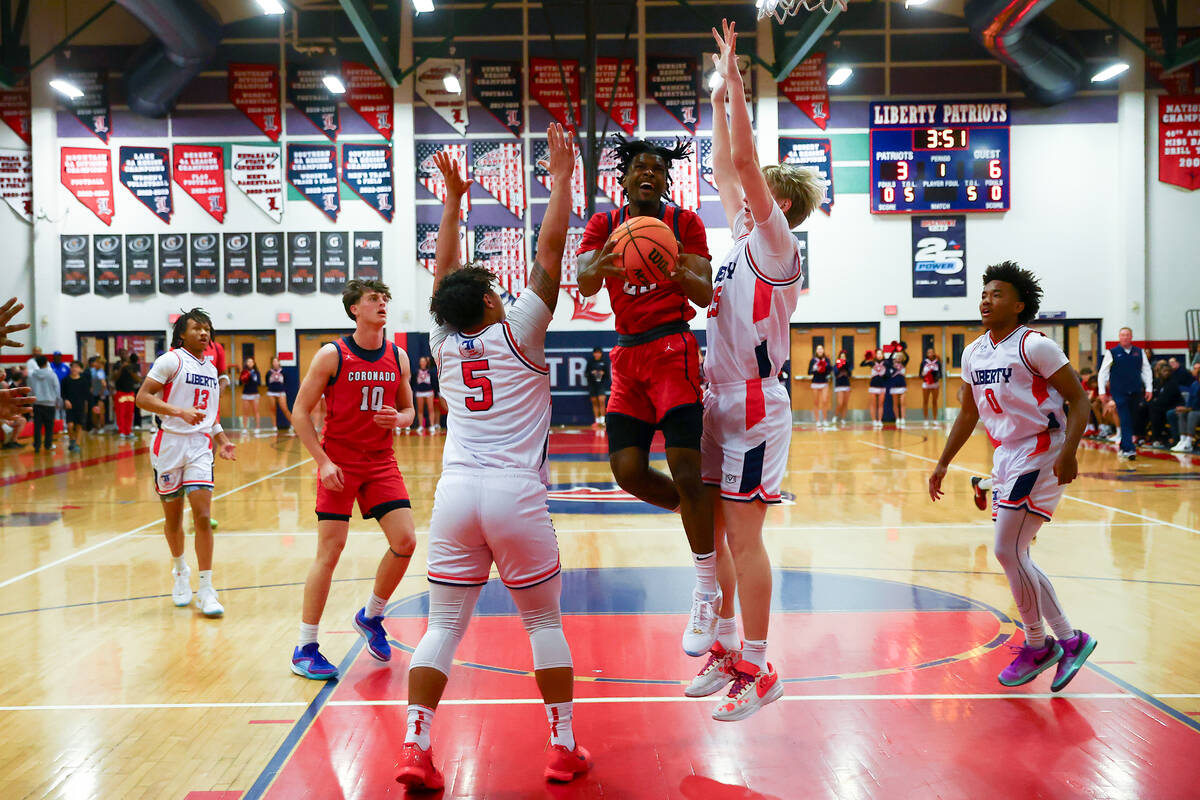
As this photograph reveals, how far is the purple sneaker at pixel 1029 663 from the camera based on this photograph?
4020 millimetres

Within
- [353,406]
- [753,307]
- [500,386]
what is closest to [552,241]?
[500,386]

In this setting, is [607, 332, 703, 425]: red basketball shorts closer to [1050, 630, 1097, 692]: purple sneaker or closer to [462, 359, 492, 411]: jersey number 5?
[462, 359, 492, 411]: jersey number 5

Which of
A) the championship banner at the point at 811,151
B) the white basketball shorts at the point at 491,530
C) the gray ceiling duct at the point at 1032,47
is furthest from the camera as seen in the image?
the championship banner at the point at 811,151

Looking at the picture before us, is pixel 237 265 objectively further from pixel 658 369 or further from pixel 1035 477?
pixel 1035 477

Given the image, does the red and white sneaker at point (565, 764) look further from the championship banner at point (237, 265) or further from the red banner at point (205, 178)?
the red banner at point (205, 178)

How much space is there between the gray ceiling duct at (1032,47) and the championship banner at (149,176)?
17816 mm

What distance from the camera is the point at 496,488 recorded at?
3.07 m

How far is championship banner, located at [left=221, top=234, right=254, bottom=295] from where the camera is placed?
2080cm

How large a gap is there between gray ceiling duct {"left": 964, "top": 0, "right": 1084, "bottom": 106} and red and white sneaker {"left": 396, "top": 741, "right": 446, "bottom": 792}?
60.7ft

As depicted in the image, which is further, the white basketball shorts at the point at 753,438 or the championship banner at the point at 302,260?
the championship banner at the point at 302,260


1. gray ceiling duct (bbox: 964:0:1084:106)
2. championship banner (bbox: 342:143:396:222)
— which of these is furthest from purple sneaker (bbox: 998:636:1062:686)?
championship banner (bbox: 342:143:396:222)

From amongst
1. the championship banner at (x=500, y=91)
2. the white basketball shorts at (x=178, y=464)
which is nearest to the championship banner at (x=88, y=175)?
the championship banner at (x=500, y=91)

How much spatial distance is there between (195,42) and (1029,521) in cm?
1947

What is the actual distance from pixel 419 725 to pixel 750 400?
1.71m
